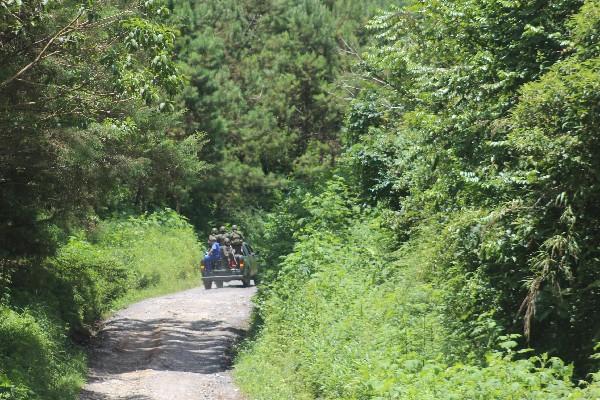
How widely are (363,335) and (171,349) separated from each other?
8958mm

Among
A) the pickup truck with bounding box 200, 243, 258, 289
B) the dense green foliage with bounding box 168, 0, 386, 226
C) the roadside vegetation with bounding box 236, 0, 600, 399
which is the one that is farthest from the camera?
the dense green foliage with bounding box 168, 0, 386, 226

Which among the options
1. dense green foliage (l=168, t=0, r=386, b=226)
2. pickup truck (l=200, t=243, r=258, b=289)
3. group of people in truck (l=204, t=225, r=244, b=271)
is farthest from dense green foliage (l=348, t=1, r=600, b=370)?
dense green foliage (l=168, t=0, r=386, b=226)

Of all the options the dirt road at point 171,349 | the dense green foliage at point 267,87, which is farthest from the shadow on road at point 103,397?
the dense green foliage at point 267,87

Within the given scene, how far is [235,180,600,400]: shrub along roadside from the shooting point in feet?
29.5

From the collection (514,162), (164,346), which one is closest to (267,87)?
(164,346)

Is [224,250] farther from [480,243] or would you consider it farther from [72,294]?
[480,243]

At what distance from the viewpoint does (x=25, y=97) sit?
1474 cm

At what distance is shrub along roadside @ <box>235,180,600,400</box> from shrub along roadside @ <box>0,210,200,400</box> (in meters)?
3.50

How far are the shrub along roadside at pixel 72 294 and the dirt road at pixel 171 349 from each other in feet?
1.87

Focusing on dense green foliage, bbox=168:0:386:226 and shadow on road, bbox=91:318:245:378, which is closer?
shadow on road, bbox=91:318:245:378

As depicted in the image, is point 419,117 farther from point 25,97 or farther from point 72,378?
point 72,378

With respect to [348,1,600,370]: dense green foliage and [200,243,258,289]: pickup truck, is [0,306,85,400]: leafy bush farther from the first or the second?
[200,243,258,289]: pickup truck

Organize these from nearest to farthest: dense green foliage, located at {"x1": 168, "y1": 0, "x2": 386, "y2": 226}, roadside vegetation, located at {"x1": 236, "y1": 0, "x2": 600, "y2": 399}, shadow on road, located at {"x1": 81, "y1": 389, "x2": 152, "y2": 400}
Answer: roadside vegetation, located at {"x1": 236, "y1": 0, "x2": 600, "y2": 399} → shadow on road, located at {"x1": 81, "y1": 389, "x2": 152, "y2": 400} → dense green foliage, located at {"x1": 168, "y1": 0, "x2": 386, "y2": 226}

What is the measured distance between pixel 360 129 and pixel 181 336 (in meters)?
7.81
